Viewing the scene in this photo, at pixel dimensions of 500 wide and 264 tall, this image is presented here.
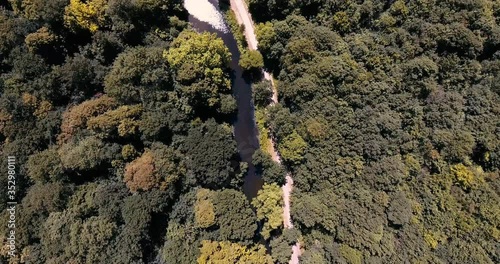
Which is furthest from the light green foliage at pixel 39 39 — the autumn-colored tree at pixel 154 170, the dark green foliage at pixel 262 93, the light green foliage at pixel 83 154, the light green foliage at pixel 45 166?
the dark green foliage at pixel 262 93

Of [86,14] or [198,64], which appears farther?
[198,64]

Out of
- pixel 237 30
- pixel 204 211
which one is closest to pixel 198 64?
pixel 237 30

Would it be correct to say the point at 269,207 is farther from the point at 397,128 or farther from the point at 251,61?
the point at 251,61

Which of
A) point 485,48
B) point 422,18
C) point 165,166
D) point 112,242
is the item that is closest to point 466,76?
point 485,48

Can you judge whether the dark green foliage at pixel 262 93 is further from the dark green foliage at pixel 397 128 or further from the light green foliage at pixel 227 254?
the light green foliage at pixel 227 254

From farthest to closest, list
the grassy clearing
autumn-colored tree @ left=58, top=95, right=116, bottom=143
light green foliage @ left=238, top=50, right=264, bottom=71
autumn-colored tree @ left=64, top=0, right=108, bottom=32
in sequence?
the grassy clearing → light green foliage @ left=238, top=50, right=264, bottom=71 → autumn-colored tree @ left=64, top=0, right=108, bottom=32 → autumn-colored tree @ left=58, top=95, right=116, bottom=143

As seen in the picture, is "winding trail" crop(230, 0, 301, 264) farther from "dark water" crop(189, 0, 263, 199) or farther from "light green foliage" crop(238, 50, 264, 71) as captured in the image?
"dark water" crop(189, 0, 263, 199)

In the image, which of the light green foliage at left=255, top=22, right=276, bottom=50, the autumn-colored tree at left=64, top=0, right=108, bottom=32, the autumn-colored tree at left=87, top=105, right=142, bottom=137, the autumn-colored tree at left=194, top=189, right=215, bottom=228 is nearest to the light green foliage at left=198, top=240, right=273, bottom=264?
the autumn-colored tree at left=194, top=189, right=215, bottom=228
